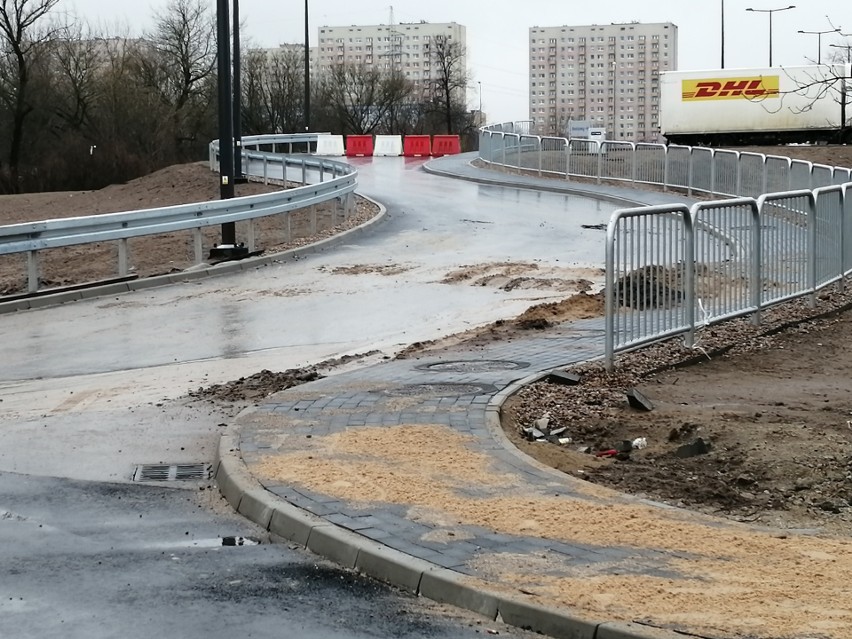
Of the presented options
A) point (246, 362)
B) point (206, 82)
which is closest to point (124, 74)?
point (206, 82)

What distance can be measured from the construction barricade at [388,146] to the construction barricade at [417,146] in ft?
1.70

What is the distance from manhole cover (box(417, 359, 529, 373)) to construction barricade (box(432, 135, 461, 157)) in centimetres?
4965

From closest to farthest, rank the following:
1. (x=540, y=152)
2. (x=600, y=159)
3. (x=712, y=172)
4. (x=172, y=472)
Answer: (x=172, y=472)
(x=712, y=172)
(x=600, y=159)
(x=540, y=152)

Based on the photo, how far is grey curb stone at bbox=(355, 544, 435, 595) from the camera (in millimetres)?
5750

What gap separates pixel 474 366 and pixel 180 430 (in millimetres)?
2968

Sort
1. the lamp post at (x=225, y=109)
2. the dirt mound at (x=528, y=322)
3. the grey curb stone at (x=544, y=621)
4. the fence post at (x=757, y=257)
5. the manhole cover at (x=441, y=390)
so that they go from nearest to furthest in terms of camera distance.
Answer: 1. the grey curb stone at (x=544, y=621)
2. the manhole cover at (x=441, y=390)
3. the fence post at (x=757, y=257)
4. the dirt mound at (x=528, y=322)
5. the lamp post at (x=225, y=109)

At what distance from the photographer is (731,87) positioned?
5712cm

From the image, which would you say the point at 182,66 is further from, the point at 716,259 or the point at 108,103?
the point at 716,259

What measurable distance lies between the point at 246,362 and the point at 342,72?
9452 centimetres

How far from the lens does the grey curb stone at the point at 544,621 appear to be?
500 cm

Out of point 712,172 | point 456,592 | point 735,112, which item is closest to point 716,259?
point 456,592

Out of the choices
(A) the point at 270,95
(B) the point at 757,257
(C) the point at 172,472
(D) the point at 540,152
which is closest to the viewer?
(C) the point at 172,472

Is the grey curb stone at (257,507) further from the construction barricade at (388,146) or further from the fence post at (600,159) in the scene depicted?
the construction barricade at (388,146)

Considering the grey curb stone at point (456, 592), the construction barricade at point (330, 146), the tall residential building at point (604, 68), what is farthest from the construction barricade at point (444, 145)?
the tall residential building at point (604, 68)
